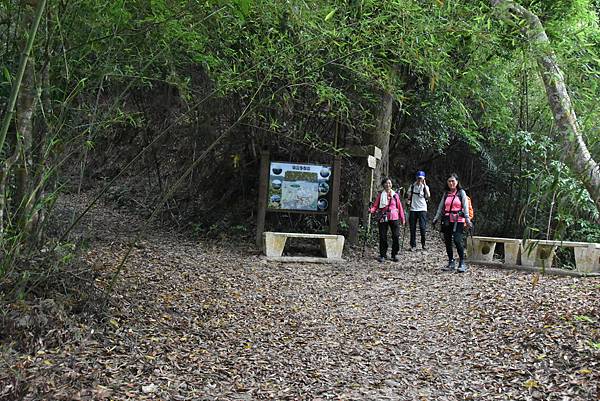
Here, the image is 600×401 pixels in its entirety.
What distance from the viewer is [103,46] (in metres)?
4.14

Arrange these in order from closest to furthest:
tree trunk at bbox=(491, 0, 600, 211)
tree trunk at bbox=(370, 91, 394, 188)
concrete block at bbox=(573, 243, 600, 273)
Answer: tree trunk at bbox=(491, 0, 600, 211), concrete block at bbox=(573, 243, 600, 273), tree trunk at bbox=(370, 91, 394, 188)

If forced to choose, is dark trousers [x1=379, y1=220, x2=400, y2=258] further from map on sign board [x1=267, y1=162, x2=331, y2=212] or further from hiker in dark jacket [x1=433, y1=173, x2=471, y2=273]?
map on sign board [x1=267, y1=162, x2=331, y2=212]

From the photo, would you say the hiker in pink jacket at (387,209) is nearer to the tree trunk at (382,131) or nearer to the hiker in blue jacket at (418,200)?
the hiker in blue jacket at (418,200)

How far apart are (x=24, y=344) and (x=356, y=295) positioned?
320 cm

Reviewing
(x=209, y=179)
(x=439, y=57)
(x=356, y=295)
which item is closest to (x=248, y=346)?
(x=356, y=295)

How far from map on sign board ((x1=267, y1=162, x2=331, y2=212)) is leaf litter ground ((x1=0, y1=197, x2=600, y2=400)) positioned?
1.63m

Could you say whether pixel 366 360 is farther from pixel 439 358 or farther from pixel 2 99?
pixel 2 99

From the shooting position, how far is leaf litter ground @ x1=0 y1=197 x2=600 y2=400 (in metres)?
3.14

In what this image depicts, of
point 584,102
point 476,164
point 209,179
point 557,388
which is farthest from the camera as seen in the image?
point 476,164

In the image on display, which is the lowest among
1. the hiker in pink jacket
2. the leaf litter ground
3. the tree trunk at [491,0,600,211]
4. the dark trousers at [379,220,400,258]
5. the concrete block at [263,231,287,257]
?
the leaf litter ground

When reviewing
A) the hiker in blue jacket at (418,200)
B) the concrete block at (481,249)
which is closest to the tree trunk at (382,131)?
the hiker in blue jacket at (418,200)

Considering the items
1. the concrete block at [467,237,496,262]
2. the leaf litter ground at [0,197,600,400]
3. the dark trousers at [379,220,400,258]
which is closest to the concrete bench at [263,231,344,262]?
the dark trousers at [379,220,400,258]

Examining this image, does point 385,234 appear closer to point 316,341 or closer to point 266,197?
point 266,197

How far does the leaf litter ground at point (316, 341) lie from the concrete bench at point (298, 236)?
89 centimetres
